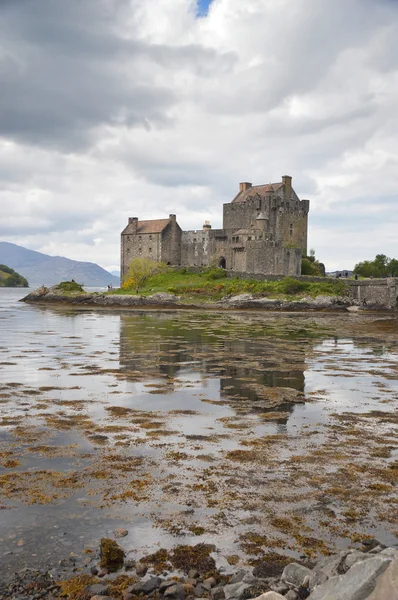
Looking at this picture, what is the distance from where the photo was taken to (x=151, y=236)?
90.9 meters

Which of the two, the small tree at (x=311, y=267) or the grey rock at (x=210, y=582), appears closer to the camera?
the grey rock at (x=210, y=582)

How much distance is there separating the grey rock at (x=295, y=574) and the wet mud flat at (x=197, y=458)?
26.5 inches

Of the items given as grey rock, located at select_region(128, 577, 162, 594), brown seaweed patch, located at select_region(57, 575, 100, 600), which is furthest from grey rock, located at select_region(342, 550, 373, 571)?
brown seaweed patch, located at select_region(57, 575, 100, 600)

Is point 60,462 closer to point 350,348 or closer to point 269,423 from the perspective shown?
point 269,423

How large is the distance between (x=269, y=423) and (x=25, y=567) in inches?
298

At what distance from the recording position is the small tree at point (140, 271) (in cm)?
8406

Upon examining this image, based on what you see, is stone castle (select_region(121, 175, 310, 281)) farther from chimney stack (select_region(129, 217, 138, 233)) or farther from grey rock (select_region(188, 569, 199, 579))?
grey rock (select_region(188, 569, 199, 579))

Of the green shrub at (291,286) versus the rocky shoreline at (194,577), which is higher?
the green shrub at (291,286)

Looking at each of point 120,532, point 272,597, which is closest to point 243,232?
point 120,532

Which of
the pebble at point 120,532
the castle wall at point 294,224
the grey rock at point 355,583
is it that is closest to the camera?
the grey rock at point 355,583

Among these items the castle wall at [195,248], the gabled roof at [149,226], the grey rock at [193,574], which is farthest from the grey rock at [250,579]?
the gabled roof at [149,226]

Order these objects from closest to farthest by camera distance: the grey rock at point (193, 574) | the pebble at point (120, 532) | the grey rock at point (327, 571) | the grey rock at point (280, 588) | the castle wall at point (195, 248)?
the grey rock at point (327, 571) < the grey rock at point (280, 588) < the grey rock at point (193, 574) < the pebble at point (120, 532) < the castle wall at point (195, 248)

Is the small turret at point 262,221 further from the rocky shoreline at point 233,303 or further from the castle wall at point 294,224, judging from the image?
the rocky shoreline at point 233,303

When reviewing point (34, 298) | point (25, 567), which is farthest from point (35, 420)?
point (34, 298)
